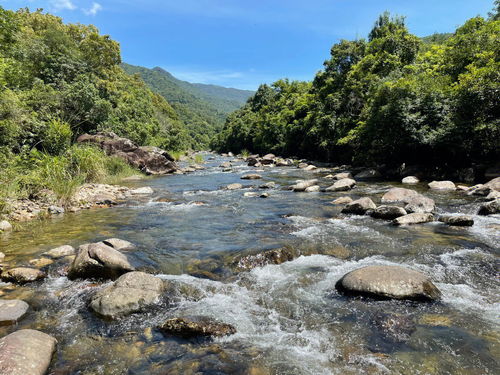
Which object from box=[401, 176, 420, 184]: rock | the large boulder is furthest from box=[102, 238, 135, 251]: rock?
the large boulder

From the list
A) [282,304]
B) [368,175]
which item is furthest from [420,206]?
[368,175]

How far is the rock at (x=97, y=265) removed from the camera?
6406 mm

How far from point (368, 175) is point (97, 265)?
2143cm

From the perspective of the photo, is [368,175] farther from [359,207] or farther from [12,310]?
[12,310]

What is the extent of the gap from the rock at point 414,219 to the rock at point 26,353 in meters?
9.48

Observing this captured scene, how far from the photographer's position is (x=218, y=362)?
159 inches

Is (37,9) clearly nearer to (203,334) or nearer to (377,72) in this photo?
(377,72)

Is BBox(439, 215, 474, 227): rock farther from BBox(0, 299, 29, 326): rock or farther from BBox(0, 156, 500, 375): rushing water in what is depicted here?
BBox(0, 299, 29, 326): rock

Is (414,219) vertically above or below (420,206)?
below

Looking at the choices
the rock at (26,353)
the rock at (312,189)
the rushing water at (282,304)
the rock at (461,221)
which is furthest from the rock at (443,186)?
the rock at (26,353)

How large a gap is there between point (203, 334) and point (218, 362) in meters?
0.66

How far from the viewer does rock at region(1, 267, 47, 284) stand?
6348 mm

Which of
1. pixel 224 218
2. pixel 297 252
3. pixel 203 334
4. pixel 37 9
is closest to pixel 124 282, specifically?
pixel 203 334

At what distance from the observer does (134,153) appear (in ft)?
98.9
